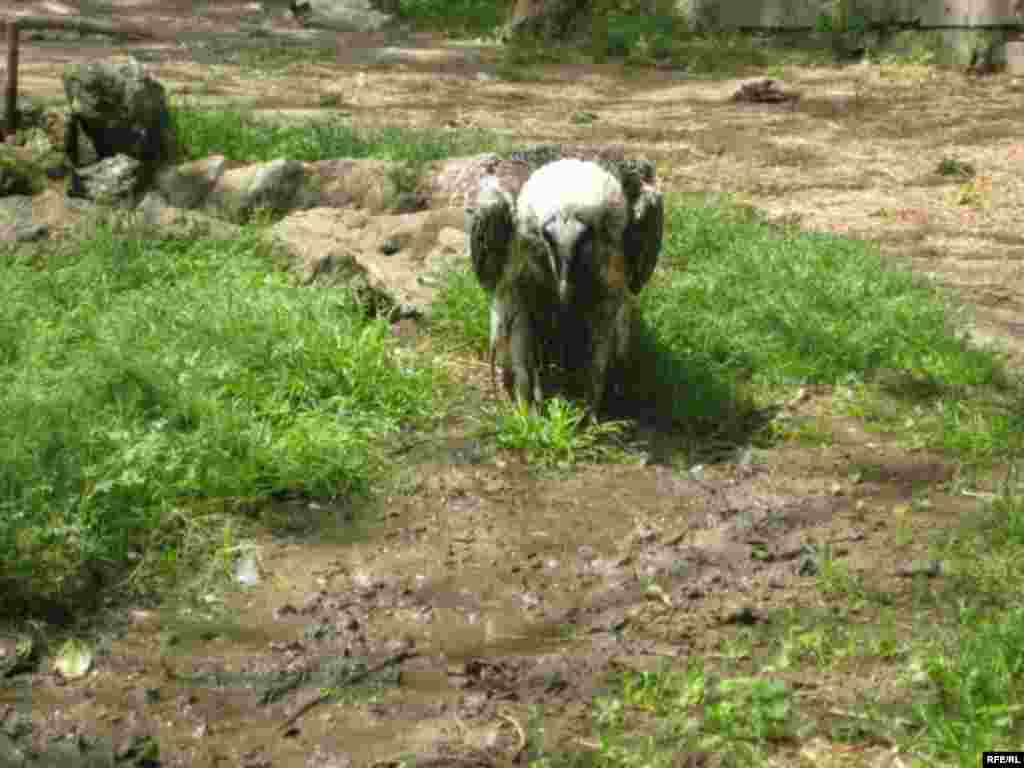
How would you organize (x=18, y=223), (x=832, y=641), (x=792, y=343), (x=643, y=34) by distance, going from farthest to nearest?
(x=643, y=34) < (x=18, y=223) < (x=792, y=343) < (x=832, y=641)

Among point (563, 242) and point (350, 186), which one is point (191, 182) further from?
point (563, 242)

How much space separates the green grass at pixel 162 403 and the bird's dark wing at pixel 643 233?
0.93 metres

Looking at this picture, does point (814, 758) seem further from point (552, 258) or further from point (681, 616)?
point (552, 258)

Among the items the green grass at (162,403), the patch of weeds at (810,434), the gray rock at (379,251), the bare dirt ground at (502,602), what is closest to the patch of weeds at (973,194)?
the bare dirt ground at (502,602)

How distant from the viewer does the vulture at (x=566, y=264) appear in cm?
484

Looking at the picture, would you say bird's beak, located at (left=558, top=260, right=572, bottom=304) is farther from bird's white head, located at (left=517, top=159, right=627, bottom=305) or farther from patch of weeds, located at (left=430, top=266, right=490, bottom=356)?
patch of weeds, located at (left=430, top=266, right=490, bottom=356)

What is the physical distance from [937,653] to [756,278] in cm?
311

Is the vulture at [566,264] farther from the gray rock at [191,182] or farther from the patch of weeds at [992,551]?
the gray rock at [191,182]

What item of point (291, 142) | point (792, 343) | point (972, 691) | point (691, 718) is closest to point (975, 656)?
point (972, 691)

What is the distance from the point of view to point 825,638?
12.8 feet

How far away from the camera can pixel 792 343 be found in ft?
19.8

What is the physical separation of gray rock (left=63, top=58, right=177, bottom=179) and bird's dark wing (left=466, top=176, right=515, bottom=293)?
3.50 meters

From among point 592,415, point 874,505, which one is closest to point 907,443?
point 874,505

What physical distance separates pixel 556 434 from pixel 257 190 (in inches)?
125
